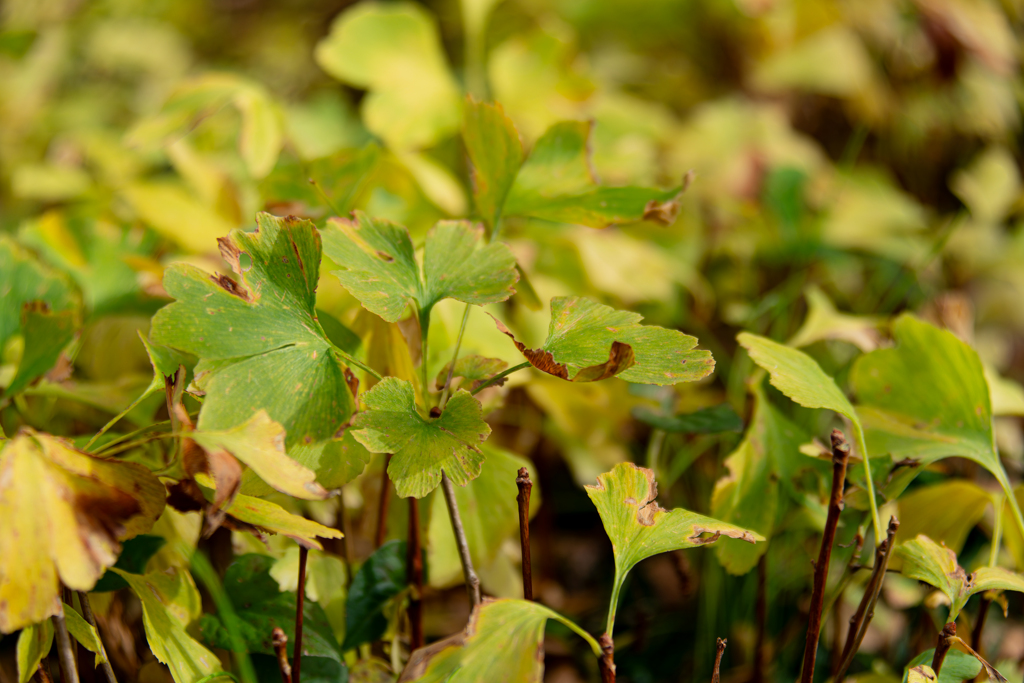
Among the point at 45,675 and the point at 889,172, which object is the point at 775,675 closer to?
the point at 45,675

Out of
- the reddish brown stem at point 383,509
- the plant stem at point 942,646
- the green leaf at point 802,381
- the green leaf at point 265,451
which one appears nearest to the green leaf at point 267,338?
the green leaf at point 265,451

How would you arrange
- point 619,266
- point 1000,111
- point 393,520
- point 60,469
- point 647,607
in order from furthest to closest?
point 1000,111
point 619,266
point 647,607
point 393,520
point 60,469

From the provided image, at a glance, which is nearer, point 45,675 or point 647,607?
point 45,675

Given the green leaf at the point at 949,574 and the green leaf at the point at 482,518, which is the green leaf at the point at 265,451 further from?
the green leaf at the point at 949,574

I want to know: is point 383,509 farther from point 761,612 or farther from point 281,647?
point 761,612

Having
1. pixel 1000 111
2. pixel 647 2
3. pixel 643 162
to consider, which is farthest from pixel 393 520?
pixel 1000 111

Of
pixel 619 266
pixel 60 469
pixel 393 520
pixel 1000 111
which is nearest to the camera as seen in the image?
pixel 60 469
